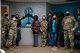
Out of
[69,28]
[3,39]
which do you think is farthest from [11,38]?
[69,28]

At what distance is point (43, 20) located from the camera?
830cm

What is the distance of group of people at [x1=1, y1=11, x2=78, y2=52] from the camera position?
7.19 metres

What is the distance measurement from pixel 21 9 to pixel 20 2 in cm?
39

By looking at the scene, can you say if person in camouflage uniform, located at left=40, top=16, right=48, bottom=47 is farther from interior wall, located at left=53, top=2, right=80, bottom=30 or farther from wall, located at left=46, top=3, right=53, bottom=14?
interior wall, located at left=53, top=2, right=80, bottom=30

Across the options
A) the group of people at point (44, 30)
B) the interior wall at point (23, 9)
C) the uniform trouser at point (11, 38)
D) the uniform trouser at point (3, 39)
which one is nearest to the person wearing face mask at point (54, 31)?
the group of people at point (44, 30)

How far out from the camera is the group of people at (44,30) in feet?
23.6

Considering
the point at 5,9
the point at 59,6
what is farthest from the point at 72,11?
the point at 5,9

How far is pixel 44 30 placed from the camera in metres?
8.20

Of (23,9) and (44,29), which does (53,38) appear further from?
(23,9)

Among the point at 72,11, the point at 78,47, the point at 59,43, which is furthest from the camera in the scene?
the point at 72,11

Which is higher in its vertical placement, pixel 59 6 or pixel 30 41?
pixel 59 6

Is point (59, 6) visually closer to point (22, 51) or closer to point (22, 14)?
point (22, 14)

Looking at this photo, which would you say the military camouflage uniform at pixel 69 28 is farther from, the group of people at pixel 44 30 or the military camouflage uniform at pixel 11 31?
the military camouflage uniform at pixel 11 31

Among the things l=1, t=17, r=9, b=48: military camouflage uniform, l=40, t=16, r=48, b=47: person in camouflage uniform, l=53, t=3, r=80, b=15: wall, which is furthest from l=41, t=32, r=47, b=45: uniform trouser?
l=53, t=3, r=80, b=15: wall
